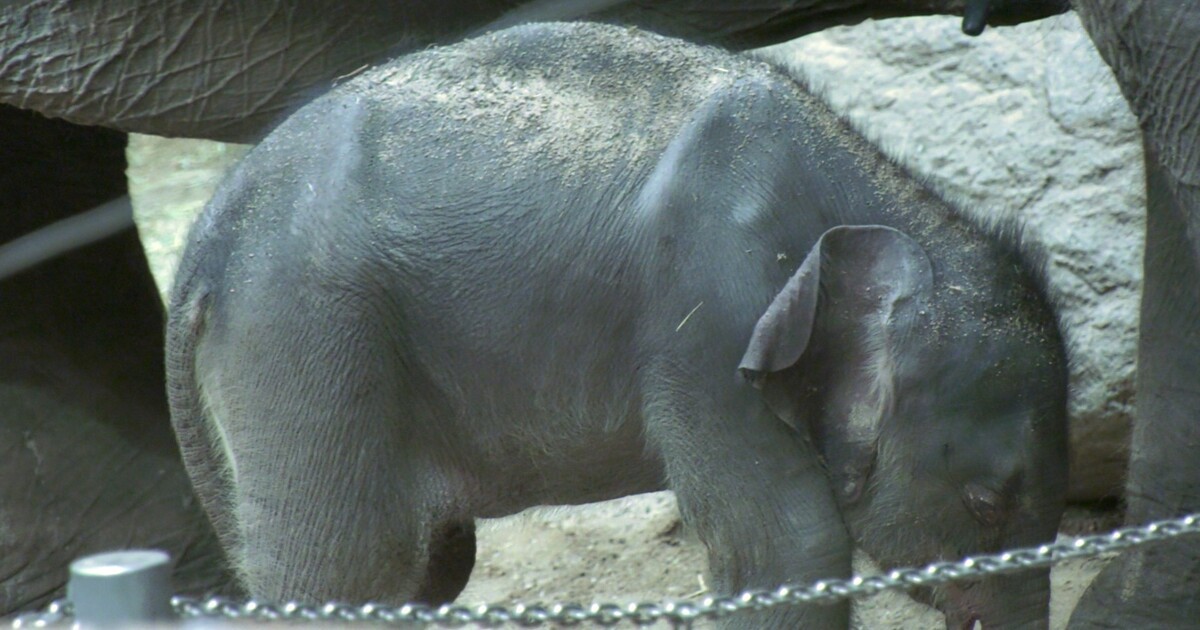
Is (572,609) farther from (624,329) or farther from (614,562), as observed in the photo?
(614,562)

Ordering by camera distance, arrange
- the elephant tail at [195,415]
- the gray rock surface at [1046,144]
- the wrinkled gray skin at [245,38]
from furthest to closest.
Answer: the gray rock surface at [1046,144]
the wrinkled gray skin at [245,38]
the elephant tail at [195,415]

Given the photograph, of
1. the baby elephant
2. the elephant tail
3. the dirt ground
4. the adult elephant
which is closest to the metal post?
the baby elephant

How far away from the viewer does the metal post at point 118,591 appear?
3.60ft

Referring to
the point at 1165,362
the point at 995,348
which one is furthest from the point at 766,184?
the point at 1165,362

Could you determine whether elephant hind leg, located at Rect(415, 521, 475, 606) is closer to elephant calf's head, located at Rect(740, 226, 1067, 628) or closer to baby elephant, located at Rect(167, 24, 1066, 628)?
baby elephant, located at Rect(167, 24, 1066, 628)

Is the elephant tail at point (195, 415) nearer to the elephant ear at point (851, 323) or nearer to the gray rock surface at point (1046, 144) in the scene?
the elephant ear at point (851, 323)

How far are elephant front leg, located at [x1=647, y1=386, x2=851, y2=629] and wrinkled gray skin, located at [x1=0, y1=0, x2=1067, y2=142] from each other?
1.02m

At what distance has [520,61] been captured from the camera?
2381mm

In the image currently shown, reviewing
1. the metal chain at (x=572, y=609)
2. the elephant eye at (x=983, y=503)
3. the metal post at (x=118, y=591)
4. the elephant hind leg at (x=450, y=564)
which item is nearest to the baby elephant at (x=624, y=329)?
the elephant eye at (x=983, y=503)

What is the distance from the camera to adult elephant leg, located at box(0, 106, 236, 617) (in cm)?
338

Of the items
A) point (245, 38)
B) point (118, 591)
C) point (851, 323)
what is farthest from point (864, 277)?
point (245, 38)

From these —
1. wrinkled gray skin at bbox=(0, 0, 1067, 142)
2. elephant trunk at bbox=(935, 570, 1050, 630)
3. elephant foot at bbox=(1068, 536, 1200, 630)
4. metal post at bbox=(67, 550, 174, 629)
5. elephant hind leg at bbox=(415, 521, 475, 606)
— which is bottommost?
elephant foot at bbox=(1068, 536, 1200, 630)

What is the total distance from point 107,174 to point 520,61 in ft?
4.71

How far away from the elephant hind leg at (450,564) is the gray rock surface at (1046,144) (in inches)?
47.0
